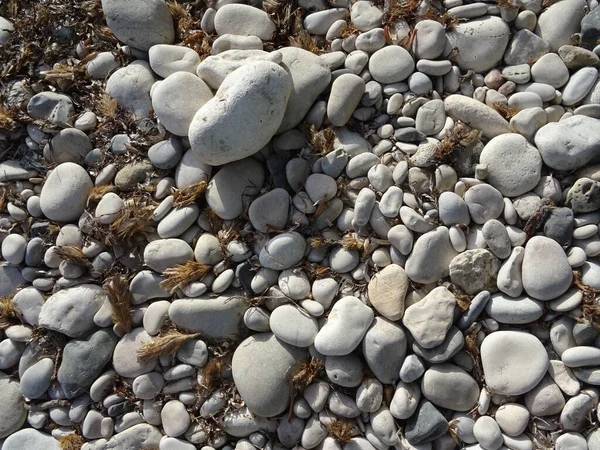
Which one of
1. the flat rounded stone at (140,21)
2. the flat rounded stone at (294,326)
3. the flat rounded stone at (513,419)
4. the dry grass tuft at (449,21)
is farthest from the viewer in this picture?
the flat rounded stone at (140,21)

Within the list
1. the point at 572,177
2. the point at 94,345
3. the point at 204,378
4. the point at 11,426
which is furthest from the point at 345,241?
the point at 11,426

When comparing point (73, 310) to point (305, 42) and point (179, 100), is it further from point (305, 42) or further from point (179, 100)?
point (305, 42)

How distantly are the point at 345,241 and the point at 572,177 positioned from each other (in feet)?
4.69

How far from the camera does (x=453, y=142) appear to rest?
3049 mm

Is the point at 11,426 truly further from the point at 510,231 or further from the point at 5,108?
the point at 510,231

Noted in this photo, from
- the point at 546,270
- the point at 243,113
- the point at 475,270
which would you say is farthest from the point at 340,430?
the point at 243,113

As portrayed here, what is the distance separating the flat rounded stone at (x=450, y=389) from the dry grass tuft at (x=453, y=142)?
1.26 meters

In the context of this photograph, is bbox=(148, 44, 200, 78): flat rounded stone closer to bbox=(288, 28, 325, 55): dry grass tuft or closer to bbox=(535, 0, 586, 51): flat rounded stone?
bbox=(288, 28, 325, 55): dry grass tuft

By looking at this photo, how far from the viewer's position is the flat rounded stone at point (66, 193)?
3373mm

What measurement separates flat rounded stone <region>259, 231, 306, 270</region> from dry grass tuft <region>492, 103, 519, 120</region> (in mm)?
1515

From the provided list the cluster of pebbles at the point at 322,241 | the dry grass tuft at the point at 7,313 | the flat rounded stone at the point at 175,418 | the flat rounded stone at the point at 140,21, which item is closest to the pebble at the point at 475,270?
the cluster of pebbles at the point at 322,241

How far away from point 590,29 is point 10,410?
4494 millimetres

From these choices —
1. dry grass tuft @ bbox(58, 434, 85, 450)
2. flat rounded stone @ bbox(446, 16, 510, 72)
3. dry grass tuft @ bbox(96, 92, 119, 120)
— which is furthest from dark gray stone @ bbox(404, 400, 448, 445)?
dry grass tuft @ bbox(96, 92, 119, 120)

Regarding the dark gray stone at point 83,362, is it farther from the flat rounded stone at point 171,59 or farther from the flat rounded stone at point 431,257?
the flat rounded stone at point 431,257
